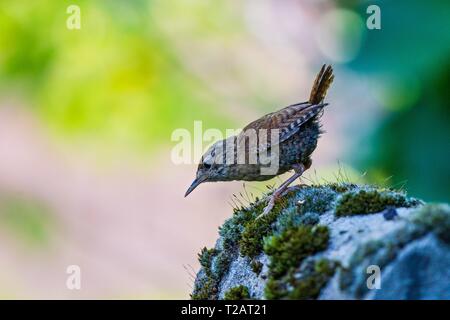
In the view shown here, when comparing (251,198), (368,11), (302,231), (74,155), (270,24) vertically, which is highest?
(270,24)

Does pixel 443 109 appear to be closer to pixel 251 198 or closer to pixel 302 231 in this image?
pixel 251 198

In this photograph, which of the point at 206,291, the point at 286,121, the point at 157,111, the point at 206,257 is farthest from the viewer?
the point at 157,111

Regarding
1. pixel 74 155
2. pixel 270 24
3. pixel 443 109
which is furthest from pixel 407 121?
pixel 74 155

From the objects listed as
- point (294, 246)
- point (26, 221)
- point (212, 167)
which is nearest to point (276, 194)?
point (212, 167)

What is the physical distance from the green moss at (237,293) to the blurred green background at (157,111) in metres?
3.26

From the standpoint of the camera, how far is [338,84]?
28.3 ft

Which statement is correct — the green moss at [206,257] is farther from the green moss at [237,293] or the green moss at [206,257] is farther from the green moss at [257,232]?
the green moss at [237,293]

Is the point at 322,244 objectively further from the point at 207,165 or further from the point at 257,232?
the point at 207,165

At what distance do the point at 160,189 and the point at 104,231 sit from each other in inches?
41.8

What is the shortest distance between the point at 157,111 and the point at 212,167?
146 inches

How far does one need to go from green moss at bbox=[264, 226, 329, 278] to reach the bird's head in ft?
4.11

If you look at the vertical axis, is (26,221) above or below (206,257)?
above

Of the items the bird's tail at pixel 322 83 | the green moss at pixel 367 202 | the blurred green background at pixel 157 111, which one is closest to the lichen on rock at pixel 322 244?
the green moss at pixel 367 202

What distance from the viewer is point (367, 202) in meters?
4.38
